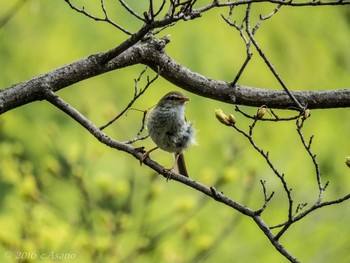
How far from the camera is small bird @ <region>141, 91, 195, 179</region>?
3.34m

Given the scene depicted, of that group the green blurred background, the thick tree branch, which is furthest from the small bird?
the green blurred background

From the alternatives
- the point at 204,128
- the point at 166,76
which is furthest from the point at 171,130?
the point at 204,128

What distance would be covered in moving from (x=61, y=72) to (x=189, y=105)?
402 cm

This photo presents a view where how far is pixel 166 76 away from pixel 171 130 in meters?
0.81

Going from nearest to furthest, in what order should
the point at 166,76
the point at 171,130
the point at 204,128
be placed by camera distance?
1. the point at 166,76
2. the point at 171,130
3. the point at 204,128

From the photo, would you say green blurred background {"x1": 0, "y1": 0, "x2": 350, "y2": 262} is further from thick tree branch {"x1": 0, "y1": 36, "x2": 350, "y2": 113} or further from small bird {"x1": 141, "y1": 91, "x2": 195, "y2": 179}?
thick tree branch {"x1": 0, "y1": 36, "x2": 350, "y2": 113}

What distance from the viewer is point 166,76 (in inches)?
101

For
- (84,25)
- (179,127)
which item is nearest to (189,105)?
(84,25)

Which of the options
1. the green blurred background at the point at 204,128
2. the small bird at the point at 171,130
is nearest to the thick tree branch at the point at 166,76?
the small bird at the point at 171,130

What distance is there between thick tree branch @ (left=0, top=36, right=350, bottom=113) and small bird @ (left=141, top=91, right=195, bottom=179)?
30.7 inches

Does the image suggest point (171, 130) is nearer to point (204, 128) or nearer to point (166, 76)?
point (166, 76)

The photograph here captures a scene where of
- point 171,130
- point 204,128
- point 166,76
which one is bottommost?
point 166,76

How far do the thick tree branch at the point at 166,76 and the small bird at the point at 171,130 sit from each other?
0.78 metres

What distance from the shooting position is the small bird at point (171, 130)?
3.34 metres
